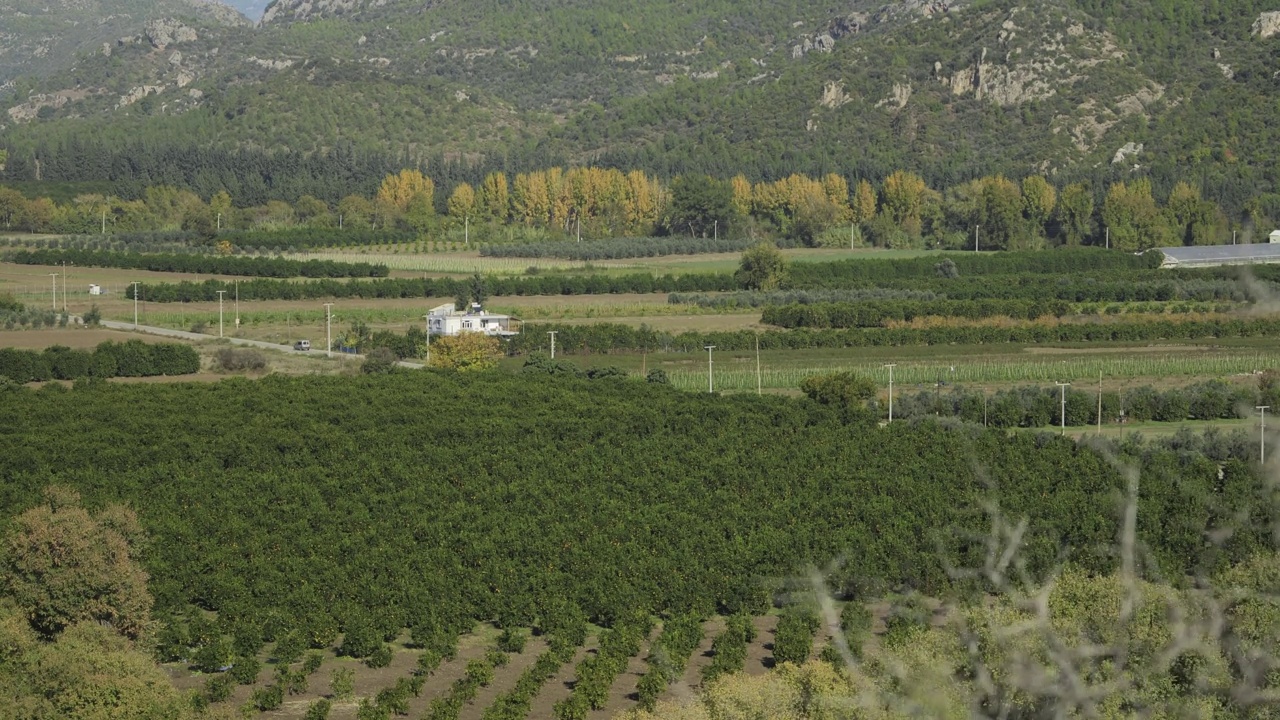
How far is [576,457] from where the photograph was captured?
53.1 meters

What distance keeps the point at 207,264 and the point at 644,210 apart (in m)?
49.8

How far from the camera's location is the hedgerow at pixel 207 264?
114m

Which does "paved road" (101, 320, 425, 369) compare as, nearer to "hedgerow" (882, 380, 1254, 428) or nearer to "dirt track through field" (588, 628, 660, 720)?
"hedgerow" (882, 380, 1254, 428)

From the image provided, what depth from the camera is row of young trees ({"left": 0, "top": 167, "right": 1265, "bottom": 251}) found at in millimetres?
141875

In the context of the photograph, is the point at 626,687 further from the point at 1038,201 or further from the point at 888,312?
the point at 1038,201

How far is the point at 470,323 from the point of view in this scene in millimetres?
85562

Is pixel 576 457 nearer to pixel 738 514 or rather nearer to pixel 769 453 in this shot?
pixel 769 453

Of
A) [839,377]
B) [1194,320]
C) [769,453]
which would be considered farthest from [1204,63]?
[769,453]

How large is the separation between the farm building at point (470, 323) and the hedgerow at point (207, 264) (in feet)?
88.5

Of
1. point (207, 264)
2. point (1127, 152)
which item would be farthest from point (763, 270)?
point (1127, 152)

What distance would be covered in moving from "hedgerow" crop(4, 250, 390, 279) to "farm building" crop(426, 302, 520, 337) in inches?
1062

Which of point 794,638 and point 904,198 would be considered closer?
point 794,638

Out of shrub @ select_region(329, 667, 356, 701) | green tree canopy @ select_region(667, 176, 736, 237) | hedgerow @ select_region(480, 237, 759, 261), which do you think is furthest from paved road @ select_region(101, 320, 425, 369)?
green tree canopy @ select_region(667, 176, 736, 237)

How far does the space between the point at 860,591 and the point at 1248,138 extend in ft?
415
